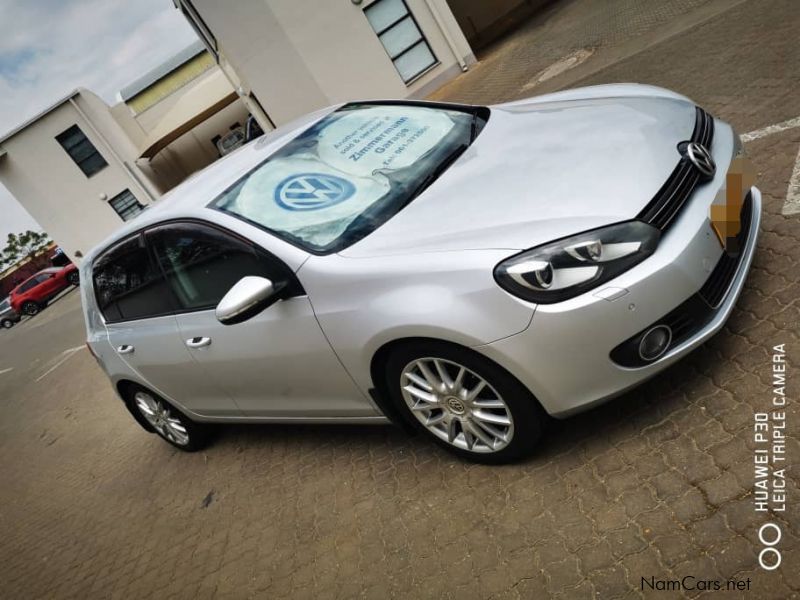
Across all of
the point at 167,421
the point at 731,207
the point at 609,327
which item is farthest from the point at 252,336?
the point at 731,207

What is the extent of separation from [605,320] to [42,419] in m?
8.96

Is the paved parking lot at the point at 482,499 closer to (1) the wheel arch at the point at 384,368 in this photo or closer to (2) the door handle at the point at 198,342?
(1) the wheel arch at the point at 384,368

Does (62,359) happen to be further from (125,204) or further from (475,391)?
(125,204)

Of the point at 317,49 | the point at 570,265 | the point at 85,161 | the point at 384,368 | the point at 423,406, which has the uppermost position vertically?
the point at 85,161

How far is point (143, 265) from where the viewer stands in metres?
3.86

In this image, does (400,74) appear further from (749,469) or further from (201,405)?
(749,469)

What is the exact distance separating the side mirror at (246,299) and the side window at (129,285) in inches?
43.7

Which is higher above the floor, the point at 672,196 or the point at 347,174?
the point at 347,174

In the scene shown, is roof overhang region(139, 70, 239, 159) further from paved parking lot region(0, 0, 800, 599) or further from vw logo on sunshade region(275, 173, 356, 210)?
vw logo on sunshade region(275, 173, 356, 210)

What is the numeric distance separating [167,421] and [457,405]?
2.94 m

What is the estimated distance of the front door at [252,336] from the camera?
2977 mm

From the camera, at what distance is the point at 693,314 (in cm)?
244

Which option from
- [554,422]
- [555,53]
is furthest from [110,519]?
[555,53]

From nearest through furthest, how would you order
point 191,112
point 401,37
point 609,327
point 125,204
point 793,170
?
point 609,327 → point 793,170 → point 401,37 → point 191,112 → point 125,204
